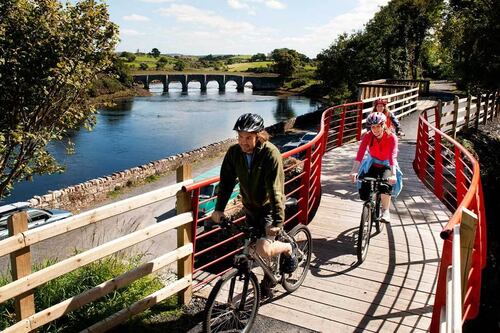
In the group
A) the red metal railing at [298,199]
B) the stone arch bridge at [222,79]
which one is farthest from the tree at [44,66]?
the stone arch bridge at [222,79]

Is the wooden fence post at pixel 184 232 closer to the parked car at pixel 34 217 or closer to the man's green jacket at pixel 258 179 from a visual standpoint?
the man's green jacket at pixel 258 179

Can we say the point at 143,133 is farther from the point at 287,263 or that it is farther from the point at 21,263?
the point at 21,263

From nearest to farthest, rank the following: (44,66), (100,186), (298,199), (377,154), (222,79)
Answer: (377,154), (298,199), (44,66), (100,186), (222,79)

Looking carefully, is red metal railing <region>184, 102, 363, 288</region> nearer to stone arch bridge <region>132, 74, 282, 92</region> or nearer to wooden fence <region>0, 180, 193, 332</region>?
wooden fence <region>0, 180, 193, 332</region>

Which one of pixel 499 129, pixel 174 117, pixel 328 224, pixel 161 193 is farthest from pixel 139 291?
pixel 174 117

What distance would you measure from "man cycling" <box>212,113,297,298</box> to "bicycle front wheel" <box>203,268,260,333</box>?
1.20ft

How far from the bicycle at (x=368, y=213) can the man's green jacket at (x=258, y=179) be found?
2.03 metres

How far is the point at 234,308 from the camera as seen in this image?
4043 mm

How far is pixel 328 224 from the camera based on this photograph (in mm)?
7031

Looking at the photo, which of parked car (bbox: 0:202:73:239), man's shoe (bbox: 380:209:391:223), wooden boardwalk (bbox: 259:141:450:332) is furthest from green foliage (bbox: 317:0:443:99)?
man's shoe (bbox: 380:209:391:223)

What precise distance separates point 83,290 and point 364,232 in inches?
133

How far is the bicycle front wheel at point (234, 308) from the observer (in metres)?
3.74

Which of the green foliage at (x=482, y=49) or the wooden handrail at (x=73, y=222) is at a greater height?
the green foliage at (x=482, y=49)

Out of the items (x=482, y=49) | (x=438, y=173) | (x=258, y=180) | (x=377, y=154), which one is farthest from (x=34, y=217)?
(x=482, y=49)
